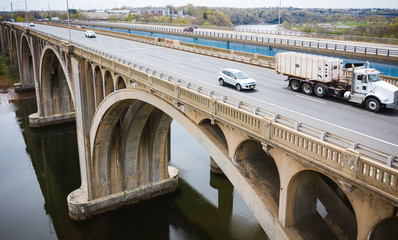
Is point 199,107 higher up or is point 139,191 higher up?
point 199,107

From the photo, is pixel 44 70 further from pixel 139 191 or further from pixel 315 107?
pixel 315 107

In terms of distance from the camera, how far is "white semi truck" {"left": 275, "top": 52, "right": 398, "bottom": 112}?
15078 millimetres

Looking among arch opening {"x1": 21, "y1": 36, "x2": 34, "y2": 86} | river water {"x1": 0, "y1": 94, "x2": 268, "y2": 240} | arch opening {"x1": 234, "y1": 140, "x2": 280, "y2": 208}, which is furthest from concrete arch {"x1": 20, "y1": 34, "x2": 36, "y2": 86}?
arch opening {"x1": 234, "y1": 140, "x2": 280, "y2": 208}

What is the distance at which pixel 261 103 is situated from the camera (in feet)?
56.3

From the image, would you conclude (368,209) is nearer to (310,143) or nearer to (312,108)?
(310,143)

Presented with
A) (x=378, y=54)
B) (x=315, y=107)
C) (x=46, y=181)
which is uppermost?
(x=378, y=54)

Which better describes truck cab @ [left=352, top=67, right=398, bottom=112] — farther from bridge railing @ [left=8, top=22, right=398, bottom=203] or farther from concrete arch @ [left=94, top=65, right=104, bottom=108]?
concrete arch @ [left=94, top=65, right=104, bottom=108]

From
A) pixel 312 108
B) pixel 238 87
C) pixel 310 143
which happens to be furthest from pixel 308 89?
pixel 310 143

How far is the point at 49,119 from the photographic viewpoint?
58000 millimetres

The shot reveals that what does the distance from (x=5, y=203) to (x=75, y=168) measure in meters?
9.87

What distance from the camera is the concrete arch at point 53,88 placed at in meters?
54.9

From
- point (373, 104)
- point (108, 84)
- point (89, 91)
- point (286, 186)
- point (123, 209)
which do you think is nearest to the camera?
point (286, 186)

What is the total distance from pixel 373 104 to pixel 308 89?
4030mm

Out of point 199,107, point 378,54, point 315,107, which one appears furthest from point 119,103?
point 378,54
